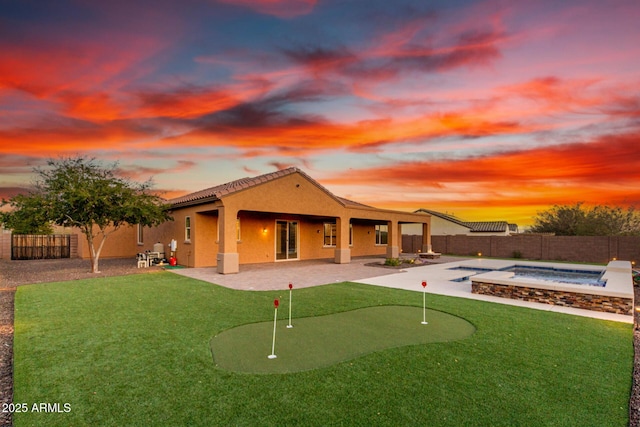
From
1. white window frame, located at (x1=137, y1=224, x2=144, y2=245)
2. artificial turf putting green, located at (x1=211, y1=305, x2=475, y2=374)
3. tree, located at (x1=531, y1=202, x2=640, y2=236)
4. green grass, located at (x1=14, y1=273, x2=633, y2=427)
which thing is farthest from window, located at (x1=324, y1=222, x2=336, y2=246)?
tree, located at (x1=531, y1=202, x2=640, y2=236)

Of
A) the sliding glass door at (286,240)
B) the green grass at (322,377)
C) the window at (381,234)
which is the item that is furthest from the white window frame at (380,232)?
the green grass at (322,377)

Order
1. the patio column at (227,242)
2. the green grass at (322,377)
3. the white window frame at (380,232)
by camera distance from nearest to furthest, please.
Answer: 1. the green grass at (322,377)
2. the patio column at (227,242)
3. the white window frame at (380,232)

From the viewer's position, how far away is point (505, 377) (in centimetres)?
428

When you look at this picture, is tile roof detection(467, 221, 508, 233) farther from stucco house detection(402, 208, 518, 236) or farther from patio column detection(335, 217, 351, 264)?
patio column detection(335, 217, 351, 264)

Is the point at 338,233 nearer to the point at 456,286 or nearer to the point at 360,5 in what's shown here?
the point at 456,286

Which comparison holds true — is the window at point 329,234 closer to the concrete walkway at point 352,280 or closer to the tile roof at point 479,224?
the concrete walkway at point 352,280

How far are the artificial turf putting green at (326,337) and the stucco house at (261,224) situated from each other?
7.85 m

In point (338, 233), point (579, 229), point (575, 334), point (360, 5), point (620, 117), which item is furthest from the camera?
point (579, 229)

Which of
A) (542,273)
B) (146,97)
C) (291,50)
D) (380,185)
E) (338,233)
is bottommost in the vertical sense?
(542,273)

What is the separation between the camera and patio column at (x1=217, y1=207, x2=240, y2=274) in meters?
13.5

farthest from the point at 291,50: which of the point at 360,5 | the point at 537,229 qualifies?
the point at 537,229

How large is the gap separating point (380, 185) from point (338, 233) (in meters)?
7.52

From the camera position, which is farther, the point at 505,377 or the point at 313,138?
the point at 313,138

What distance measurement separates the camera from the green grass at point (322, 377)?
3.36m
